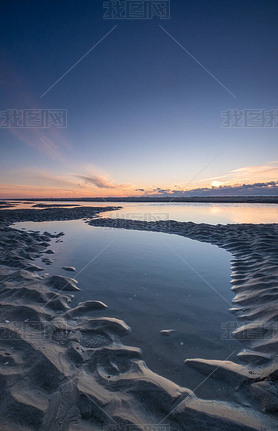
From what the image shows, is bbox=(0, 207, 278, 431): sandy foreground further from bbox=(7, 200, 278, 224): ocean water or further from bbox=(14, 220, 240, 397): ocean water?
bbox=(7, 200, 278, 224): ocean water

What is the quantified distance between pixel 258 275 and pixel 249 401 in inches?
166

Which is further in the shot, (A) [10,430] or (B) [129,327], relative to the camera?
(B) [129,327]

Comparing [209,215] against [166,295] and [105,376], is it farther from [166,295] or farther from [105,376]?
[105,376]

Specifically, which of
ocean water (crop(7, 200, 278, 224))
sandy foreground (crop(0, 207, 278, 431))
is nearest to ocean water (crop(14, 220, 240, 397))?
sandy foreground (crop(0, 207, 278, 431))

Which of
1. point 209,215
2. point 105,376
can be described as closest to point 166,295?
point 105,376

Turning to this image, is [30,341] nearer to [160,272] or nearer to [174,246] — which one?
[160,272]

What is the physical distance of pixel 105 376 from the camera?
272 cm

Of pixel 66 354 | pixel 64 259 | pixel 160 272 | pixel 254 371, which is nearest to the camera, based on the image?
pixel 254 371

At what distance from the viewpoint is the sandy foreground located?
2.16m

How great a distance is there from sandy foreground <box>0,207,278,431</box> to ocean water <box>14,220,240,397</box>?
21 cm

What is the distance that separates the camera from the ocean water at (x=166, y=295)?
3221 millimetres

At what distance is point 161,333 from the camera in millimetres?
3658

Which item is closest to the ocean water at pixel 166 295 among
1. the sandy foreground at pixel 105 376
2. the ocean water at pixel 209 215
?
the sandy foreground at pixel 105 376

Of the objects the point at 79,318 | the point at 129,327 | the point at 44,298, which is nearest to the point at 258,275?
the point at 129,327
